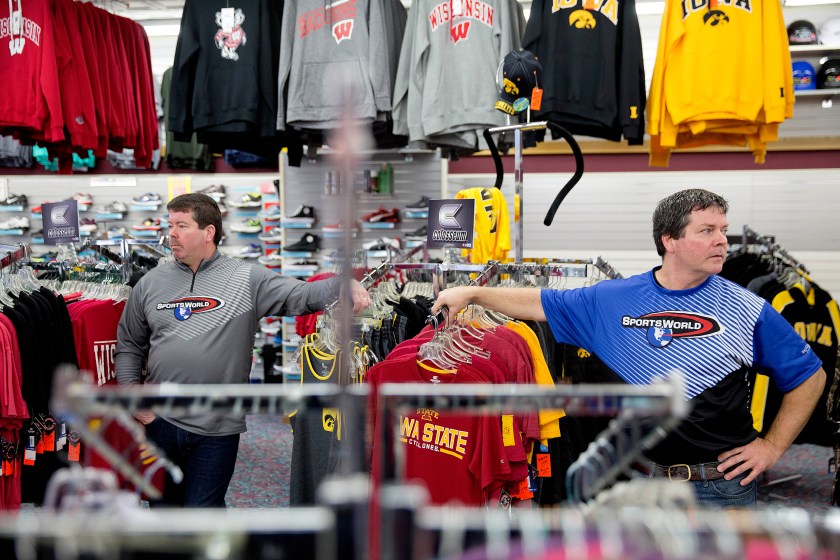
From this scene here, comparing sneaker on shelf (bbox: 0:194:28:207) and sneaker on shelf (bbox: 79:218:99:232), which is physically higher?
sneaker on shelf (bbox: 0:194:28:207)

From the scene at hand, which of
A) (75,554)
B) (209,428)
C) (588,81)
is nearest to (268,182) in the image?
(588,81)

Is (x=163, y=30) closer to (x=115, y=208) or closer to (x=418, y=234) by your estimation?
(x=115, y=208)

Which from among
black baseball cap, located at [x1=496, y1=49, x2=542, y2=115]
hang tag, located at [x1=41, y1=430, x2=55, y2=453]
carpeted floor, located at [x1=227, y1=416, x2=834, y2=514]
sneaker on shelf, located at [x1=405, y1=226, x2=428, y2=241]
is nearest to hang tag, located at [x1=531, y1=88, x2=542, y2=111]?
black baseball cap, located at [x1=496, y1=49, x2=542, y2=115]

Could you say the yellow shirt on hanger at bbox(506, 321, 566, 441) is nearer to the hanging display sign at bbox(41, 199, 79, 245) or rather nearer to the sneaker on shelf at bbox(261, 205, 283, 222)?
the hanging display sign at bbox(41, 199, 79, 245)

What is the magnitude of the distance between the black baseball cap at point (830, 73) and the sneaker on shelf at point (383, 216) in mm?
3582

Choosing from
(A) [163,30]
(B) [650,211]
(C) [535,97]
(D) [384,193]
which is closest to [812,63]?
(B) [650,211]

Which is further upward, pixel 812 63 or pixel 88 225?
pixel 812 63

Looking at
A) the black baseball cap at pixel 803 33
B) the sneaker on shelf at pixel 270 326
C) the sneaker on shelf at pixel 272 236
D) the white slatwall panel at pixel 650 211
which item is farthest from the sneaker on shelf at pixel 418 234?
the black baseball cap at pixel 803 33

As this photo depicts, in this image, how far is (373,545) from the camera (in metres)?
0.78

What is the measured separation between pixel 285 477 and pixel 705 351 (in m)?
3.16

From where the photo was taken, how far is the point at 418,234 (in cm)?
628

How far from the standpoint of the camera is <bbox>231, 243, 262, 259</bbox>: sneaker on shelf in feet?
22.8

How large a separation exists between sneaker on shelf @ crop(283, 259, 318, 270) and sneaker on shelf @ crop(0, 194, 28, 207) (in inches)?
125

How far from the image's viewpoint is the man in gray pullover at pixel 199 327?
279cm
